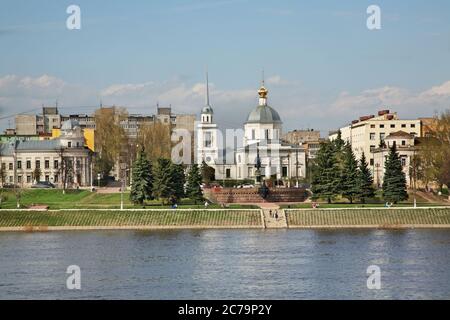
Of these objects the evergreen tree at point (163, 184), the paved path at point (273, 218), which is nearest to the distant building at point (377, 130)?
the evergreen tree at point (163, 184)

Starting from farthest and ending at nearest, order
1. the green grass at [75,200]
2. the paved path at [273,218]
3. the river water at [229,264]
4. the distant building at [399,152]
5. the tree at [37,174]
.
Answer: the tree at [37,174] → the distant building at [399,152] → the green grass at [75,200] → the paved path at [273,218] → the river water at [229,264]

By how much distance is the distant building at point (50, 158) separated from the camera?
456 ft

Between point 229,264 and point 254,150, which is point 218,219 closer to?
point 229,264

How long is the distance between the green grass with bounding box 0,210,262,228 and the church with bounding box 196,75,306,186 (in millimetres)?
48292

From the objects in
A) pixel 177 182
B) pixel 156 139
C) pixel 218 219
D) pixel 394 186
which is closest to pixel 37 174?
pixel 156 139

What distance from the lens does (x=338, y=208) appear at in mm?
94625

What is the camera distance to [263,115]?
149 meters

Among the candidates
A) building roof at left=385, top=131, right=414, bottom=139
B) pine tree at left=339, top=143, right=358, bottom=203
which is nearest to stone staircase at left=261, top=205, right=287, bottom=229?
pine tree at left=339, top=143, right=358, bottom=203

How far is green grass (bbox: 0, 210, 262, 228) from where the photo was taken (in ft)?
301

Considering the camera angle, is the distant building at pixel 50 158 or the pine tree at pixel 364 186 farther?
the distant building at pixel 50 158

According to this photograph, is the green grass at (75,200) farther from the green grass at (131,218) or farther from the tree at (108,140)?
the tree at (108,140)

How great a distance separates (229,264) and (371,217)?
3002cm

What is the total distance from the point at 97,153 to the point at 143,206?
56.1 meters
